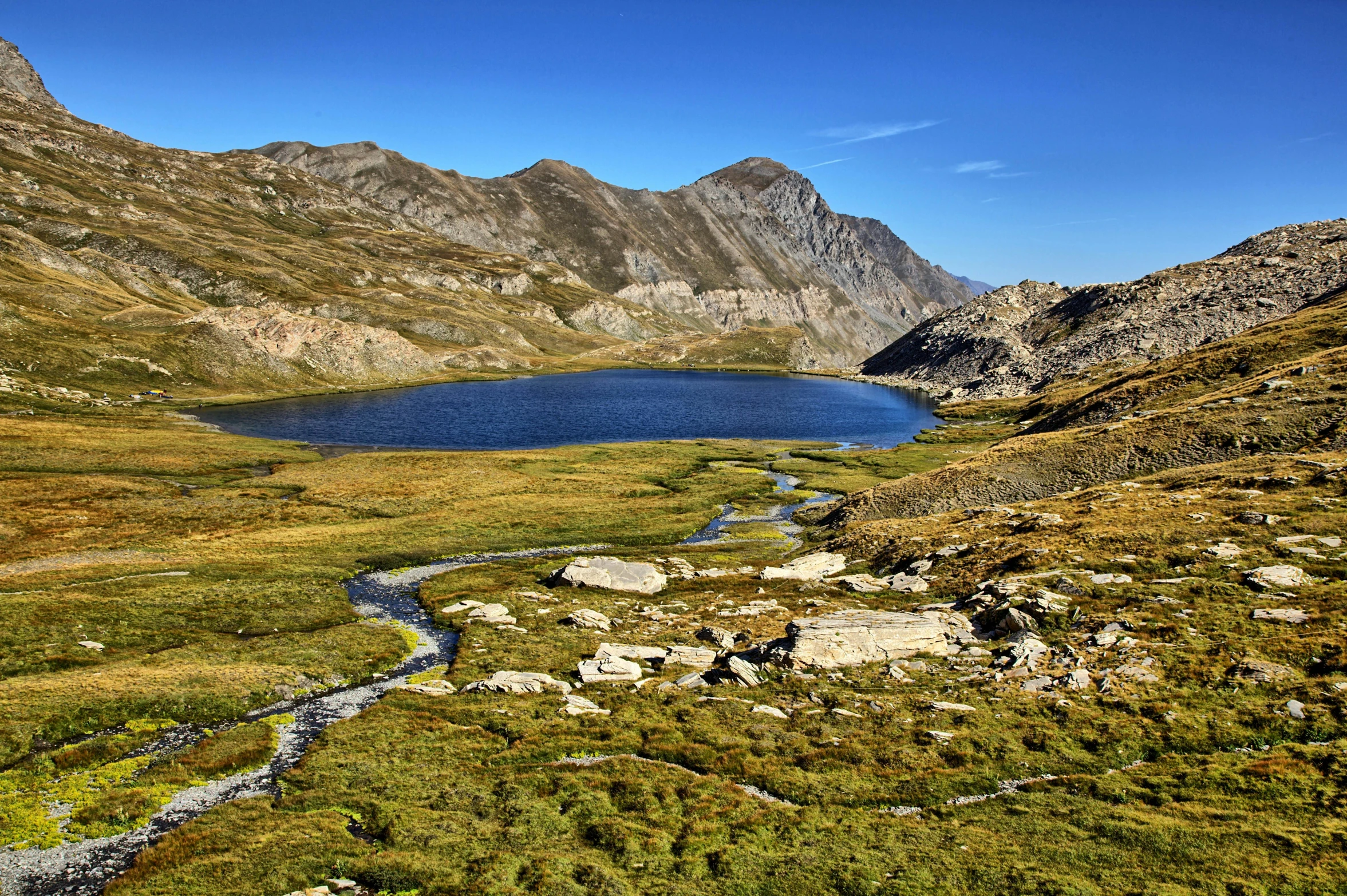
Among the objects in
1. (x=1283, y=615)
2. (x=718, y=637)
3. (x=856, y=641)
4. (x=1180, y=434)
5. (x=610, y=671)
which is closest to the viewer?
(x=1283, y=615)

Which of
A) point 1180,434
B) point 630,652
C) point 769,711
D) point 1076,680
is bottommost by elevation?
point 630,652

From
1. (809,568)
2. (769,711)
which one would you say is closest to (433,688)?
(769,711)

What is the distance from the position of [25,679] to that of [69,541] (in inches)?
1451

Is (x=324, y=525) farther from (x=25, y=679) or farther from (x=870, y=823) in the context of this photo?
(x=870, y=823)

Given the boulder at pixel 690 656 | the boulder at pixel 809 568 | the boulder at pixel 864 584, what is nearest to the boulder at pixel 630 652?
the boulder at pixel 690 656

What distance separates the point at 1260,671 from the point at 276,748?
42.5m

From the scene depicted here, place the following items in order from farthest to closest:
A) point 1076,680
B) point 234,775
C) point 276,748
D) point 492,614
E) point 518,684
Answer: point 492,614 → point 518,684 → point 1076,680 → point 276,748 → point 234,775

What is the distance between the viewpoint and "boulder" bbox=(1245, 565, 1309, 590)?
37719 millimetres

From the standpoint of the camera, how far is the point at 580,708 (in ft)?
115

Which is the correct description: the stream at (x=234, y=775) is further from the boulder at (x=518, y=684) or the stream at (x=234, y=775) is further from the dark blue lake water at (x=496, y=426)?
the dark blue lake water at (x=496, y=426)

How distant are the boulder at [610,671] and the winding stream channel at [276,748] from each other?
10087 millimetres

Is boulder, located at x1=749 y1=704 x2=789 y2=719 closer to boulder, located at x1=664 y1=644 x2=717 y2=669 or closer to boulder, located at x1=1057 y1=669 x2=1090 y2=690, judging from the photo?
boulder, located at x1=664 y1=644 x2=717 y2=669

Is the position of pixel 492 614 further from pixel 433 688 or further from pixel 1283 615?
pixel 1283 615

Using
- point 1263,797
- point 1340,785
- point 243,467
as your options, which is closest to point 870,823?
point 1263,797
